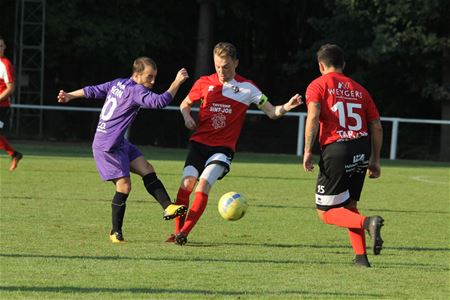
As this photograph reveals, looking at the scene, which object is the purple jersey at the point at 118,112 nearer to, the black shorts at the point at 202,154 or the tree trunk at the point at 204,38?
the black shorts at the point at 202,154

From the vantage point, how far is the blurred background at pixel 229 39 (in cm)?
2984

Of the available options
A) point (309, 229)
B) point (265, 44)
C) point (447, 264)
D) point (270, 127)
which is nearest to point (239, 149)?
point (270, 127)

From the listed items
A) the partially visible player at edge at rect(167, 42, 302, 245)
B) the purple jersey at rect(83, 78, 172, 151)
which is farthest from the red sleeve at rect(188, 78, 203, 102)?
the purple jersey at rect(83, 78, 172, 151)

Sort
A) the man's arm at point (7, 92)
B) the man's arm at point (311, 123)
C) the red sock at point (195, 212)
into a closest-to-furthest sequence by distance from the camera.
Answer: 1. the man's arm at point (311, 123)
2. the red sock at point (195, 212)
3. the man's arm at point (7, 92)

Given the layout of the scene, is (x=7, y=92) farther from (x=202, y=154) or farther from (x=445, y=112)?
(x=445, y=112)

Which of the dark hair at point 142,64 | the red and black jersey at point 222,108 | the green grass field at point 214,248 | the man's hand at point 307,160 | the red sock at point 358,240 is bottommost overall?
the green grass field at point 214,248

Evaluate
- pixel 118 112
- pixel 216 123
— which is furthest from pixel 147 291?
A: pixel 216 123

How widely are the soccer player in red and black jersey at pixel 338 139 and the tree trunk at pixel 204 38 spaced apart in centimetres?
2504

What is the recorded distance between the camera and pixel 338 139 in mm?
8188

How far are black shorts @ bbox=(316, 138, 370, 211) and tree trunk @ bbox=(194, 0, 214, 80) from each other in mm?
25113

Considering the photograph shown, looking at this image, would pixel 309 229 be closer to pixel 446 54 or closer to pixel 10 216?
pixel 10 216

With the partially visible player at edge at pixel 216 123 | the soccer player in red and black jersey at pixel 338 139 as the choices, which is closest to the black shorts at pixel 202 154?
the partially visible player at edge at pixel 216 123

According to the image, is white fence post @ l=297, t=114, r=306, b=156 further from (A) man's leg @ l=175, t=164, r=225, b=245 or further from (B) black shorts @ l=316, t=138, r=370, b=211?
(B) black shorts @ l=316, t=138, r=370, b=211

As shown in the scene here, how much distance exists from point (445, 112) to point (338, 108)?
23487mm
